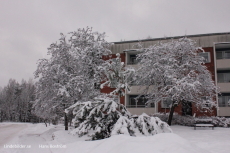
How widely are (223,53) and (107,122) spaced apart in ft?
68.8

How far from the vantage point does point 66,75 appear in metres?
16.5

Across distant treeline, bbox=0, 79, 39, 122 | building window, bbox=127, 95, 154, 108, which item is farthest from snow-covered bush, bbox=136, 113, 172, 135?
distant treeline, bbox=0, 79, 39, 122

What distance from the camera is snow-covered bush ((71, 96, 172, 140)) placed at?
955cm

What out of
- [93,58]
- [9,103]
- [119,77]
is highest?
[93,58]

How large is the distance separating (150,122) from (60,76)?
918 centimetres

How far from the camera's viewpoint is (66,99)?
16672mm

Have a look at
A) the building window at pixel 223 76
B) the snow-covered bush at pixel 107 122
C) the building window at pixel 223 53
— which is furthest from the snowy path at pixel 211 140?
the building window at pixel 223 53

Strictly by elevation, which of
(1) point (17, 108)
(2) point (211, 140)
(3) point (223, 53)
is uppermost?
(3) point (223, 53)

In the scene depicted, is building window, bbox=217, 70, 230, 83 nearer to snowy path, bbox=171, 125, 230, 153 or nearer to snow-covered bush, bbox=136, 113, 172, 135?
snowy path, bbox=171, 125, 230, 153

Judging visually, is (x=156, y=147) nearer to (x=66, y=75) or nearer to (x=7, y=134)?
(x=66, y=75)

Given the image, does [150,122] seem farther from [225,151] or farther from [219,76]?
[219,76]

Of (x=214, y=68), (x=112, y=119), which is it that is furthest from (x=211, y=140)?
(x=214, y=68)

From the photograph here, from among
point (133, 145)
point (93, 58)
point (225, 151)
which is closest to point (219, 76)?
point (93, 58)

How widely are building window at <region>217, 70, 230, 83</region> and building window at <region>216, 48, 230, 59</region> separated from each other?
5.89ft
